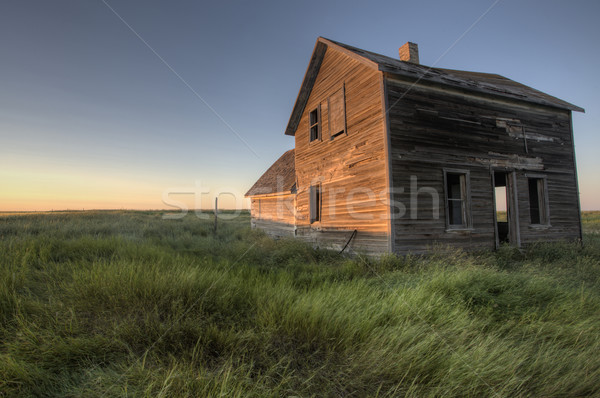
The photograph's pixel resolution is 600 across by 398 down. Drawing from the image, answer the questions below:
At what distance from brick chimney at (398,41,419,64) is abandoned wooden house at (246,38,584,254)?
5cm

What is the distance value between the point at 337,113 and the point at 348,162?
1.90 meters

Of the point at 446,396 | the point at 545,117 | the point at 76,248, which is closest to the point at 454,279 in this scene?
the point at 446,396

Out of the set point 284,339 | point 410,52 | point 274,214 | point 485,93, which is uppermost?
point 410,52

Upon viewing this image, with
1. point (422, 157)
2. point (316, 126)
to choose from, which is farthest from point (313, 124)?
point (422, 157)

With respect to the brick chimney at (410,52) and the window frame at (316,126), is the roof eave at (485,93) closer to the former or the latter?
the brick chimney at (410,52)

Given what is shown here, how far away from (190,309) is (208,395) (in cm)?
152

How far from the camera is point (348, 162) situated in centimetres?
914

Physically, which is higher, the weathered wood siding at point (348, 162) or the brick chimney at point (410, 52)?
the brick chimney at point (410, 52)

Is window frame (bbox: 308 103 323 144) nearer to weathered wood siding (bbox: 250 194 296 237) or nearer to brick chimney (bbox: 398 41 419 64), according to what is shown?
weathered wood siding (bbox: 250 194 296 237)

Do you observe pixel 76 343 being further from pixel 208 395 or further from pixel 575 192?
pixel 575 192

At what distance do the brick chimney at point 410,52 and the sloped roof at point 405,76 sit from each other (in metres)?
1.43

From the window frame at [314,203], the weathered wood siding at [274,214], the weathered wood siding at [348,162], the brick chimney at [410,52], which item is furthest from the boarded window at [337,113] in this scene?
the weathered wood siding at [274,214]

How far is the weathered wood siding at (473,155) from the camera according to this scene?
763 centimetres

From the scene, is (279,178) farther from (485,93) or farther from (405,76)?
(485,93)
